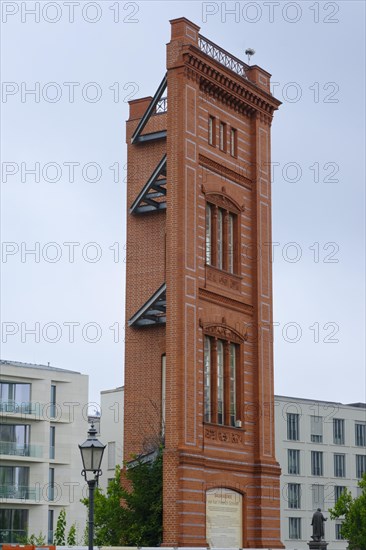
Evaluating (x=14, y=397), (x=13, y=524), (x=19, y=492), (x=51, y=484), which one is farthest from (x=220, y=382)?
(x=51, y=484)

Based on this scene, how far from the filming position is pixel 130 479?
37.6m

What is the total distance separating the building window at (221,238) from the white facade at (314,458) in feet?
166

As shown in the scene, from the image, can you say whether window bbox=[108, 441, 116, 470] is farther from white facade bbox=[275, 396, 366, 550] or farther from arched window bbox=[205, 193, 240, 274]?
arched window bbox=[205, 193, 240, 274]

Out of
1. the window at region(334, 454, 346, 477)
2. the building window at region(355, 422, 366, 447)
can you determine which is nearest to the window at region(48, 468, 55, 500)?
the window at region(334, 454, 346, 477)

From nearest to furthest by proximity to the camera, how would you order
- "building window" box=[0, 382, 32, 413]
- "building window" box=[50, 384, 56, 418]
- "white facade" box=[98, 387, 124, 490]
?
"building window" box=[0, 382, 32, 413] < "building window" box=[50, 384, 56, 418] < "white facade" box=[98, 387, 124, 490]

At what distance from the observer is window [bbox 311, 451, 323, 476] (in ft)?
307

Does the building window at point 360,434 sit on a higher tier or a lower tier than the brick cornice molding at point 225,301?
lower

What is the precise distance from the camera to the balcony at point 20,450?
74.2m

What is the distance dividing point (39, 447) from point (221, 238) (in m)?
39.9

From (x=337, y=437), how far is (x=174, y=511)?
206 ft

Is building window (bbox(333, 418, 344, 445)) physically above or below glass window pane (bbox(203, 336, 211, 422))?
above

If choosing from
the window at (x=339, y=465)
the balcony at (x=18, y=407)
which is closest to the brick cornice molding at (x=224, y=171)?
the balcony at (x=18, y=407)

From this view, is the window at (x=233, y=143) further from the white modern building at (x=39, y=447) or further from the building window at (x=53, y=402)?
the building window at (x=53, y=402)

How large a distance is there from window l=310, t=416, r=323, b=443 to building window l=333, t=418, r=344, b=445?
1543 millimetres
